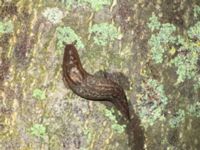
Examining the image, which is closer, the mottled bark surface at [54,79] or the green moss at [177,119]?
the mottled bark surface at [54,79]

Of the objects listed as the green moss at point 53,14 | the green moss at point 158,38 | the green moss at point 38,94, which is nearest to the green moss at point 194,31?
the green moss at point 158,38

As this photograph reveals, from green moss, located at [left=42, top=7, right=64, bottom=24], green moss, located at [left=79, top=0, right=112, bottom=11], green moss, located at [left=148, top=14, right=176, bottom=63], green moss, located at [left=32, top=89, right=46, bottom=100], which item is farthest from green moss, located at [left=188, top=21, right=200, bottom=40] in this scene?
green moss, located at [left=32, top=89, right=46, bottom=100]

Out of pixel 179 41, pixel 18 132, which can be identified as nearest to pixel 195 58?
pixel 179 41

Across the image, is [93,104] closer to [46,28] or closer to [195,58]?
[46,28]

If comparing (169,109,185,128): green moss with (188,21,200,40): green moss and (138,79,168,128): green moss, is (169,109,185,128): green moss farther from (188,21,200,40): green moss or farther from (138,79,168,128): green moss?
(188,21,200,40): green moss

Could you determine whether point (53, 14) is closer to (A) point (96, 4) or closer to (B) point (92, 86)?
(A) point (96, 4)

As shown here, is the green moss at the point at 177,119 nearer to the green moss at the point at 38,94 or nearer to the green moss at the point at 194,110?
the green moss at the point at 194,110
